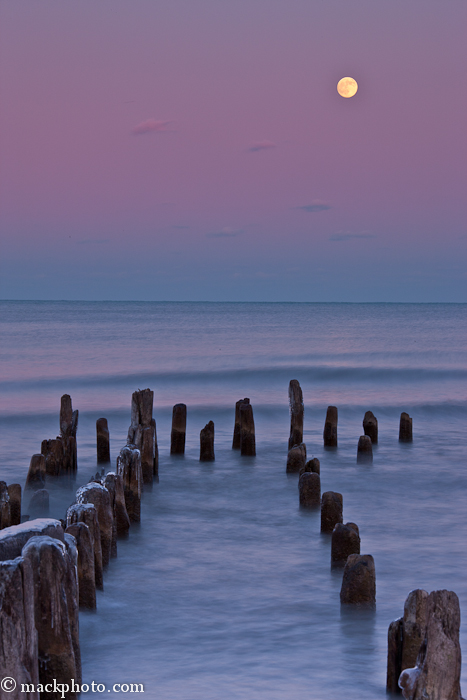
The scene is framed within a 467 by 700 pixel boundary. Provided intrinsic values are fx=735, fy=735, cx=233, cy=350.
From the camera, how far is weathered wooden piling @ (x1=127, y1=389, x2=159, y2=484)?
33.5ft

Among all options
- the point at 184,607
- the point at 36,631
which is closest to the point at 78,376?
the point at 184,607

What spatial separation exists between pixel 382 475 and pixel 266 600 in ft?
17.7

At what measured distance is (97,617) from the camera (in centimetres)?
592

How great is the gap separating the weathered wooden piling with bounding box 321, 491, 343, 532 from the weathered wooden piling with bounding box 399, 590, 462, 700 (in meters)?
4.42

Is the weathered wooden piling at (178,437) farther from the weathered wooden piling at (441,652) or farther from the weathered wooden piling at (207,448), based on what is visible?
the weathered wooden piling at (441,652)

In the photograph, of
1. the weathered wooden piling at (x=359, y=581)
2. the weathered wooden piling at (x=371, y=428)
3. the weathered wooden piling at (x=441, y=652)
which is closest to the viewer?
the weathered wooden piling at (x=441, y=652)

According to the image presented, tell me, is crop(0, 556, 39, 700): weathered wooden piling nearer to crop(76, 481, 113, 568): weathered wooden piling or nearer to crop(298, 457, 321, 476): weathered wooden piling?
crop(76, 481, 113, 568): weathered wooden piling

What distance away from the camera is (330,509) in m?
8.05

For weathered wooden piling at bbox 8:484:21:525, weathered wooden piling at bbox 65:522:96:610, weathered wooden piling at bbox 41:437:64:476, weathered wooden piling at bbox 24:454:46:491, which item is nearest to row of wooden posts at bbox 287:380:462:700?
weathered wooden piling at bbox 65:522:96:610

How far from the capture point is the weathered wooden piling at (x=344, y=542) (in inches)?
268

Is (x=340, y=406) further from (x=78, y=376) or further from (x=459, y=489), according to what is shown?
(x=78, y=376)

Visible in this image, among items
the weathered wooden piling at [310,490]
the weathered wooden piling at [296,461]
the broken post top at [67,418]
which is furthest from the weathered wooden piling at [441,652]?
the broken post top at [67,418]
